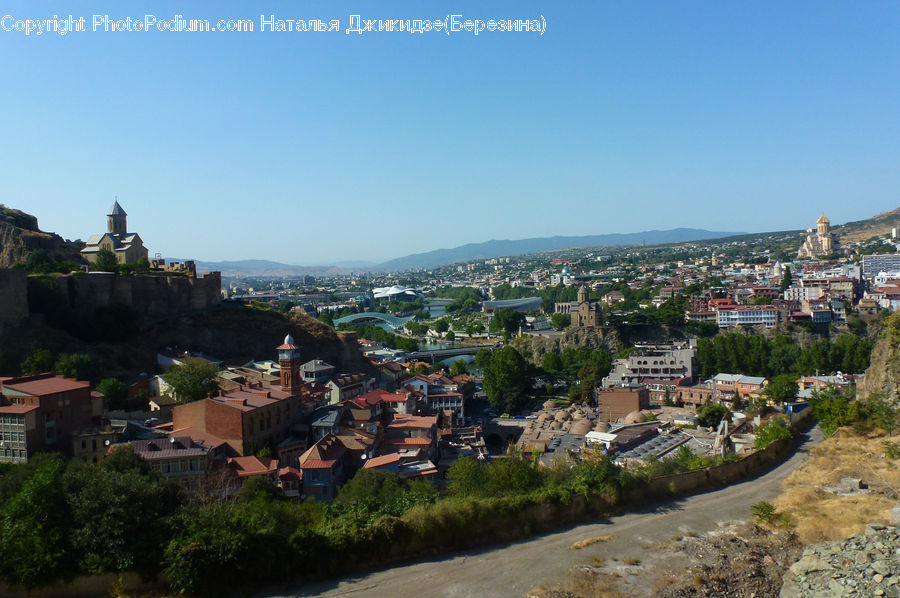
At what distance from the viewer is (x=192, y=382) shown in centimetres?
1791

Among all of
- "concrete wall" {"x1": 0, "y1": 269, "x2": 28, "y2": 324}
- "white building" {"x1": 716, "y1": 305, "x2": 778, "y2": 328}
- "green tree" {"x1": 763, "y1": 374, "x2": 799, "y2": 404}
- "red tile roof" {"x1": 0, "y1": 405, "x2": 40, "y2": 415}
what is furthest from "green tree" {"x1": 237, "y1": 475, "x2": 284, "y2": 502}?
"white building" {"x1": 716, "y1": 305, "x2": 778, "y2": 328}

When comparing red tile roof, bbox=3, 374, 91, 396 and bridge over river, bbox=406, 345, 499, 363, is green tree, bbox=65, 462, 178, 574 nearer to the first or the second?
red tile roof, bbox=3, 374, 91, 396

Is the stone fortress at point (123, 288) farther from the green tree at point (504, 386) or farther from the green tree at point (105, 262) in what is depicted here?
the green tree at point (504, 386)

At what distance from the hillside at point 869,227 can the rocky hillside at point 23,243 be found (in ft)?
321

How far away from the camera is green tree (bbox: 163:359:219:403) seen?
1770 centimetres

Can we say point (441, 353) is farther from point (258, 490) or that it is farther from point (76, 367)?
point (258, 490)

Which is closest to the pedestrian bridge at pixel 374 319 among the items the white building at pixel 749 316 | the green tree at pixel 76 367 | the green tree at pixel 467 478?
the white building at pixel 749 316

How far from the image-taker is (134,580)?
237 inches

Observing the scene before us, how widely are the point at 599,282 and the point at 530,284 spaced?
74.8ft

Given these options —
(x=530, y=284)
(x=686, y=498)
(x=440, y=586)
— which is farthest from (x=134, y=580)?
(x=530, y=284)

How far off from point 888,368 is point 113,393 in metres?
16.5

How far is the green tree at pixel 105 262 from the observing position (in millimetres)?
25438

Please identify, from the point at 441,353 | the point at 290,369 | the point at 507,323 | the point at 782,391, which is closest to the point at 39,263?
the point at 290,369

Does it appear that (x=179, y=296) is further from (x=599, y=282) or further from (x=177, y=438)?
(x=599, y=282)
